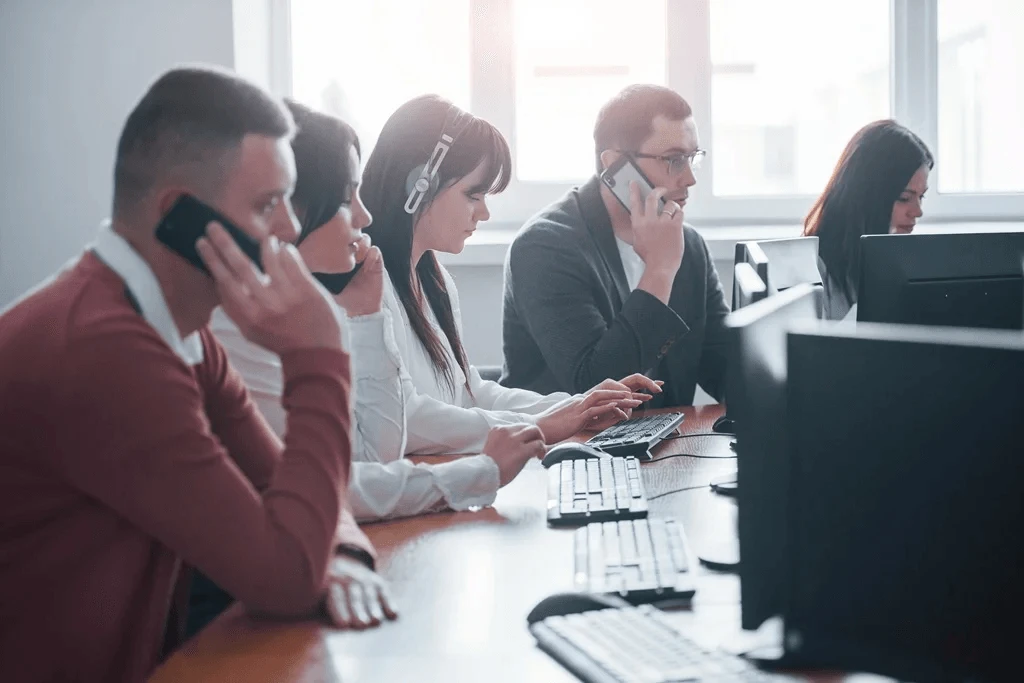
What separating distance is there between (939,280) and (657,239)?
901mm

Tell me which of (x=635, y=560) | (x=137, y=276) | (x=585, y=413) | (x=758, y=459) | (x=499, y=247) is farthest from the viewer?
(x=499, y=247)

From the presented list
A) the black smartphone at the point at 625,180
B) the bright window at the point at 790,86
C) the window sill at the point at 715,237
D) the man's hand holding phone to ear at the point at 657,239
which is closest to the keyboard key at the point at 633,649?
the man's hand holding phone to ear at the point at 657,239

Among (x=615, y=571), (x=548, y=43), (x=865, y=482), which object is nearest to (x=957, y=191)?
(x=548, y=43)

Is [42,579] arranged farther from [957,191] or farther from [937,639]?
[957,191]

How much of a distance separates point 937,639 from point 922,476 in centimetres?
11

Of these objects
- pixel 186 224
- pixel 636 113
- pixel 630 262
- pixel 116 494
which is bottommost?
pixel 116 494

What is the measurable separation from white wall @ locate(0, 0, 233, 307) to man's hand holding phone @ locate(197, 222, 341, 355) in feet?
6.77

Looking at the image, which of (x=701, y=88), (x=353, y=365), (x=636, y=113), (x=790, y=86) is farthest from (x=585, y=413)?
(x=790, y=86)

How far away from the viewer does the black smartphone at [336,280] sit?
1.55 metres

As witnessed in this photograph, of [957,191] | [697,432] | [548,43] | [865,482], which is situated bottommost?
[697,432]

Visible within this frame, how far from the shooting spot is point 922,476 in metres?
0.70

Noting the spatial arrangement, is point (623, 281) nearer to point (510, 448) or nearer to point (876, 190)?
point (876, 190)

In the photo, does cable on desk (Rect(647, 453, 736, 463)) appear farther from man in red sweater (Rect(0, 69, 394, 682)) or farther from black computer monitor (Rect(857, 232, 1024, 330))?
man in red sweater (Rect(0, 69, 394, 682))

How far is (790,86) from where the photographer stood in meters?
3.43
